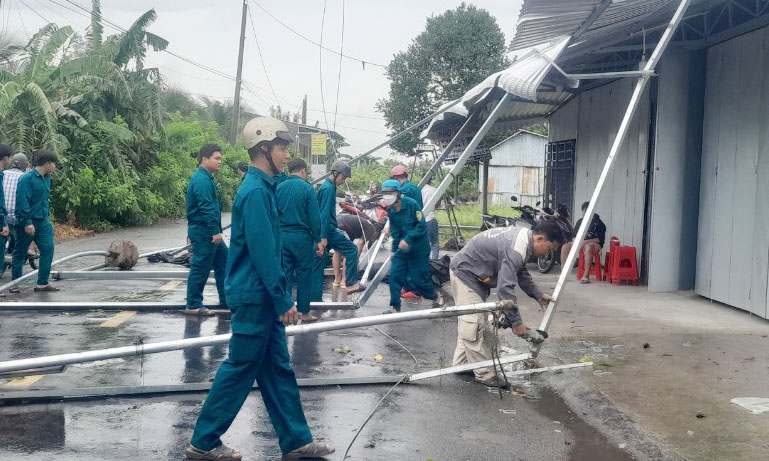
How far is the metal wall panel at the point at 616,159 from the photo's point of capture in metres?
12.6

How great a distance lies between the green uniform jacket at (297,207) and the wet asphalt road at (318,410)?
1.25m

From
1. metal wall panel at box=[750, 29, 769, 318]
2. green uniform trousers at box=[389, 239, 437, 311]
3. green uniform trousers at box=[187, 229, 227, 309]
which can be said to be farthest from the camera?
green uniform trousers at box=[389, 239, 437, 311]

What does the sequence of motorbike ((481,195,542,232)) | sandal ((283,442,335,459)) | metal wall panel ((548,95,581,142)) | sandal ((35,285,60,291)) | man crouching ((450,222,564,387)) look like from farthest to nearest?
metal wall panel ((548,95,581,142))
motorbike ((481,195,542,232))
sandal ((35,285,60,291))
man crouching ((450,222,564,387))
sandal ((283,442,335,459))

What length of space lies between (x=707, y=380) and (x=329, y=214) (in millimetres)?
5086

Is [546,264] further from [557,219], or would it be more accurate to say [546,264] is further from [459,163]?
[459,163]

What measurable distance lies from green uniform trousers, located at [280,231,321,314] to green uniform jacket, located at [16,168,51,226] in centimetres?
368

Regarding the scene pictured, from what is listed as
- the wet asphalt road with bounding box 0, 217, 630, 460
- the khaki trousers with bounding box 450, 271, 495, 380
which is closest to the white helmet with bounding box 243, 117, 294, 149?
the wet asphalt road with bounding box 0, 217, 630, 460

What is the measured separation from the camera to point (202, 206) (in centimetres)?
904

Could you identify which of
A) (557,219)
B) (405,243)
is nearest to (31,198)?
(405,243)

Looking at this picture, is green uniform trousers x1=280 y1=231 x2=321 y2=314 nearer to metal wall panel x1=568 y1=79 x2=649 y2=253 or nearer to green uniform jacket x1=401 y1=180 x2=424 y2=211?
green uniform jacket x1=401 y1=180 x2=424 y2=211

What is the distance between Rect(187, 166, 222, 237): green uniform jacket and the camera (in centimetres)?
904

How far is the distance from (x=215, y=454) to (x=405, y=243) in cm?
546

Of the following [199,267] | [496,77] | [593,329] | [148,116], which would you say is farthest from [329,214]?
[148,116]

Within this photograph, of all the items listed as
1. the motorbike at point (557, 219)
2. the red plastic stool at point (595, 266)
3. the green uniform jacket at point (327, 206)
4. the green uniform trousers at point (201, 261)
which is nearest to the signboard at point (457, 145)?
the motorbike at point (557, 219)
